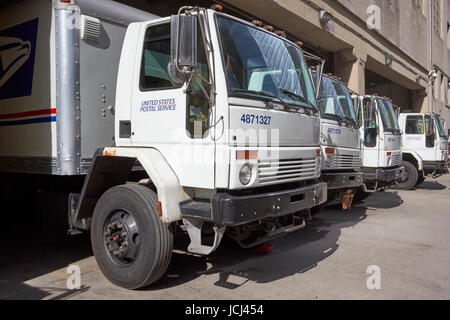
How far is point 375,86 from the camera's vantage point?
85.7 feet

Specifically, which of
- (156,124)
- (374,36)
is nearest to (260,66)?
(156,124)

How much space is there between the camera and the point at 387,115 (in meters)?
9.57

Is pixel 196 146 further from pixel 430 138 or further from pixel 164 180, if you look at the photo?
pixel 430 138

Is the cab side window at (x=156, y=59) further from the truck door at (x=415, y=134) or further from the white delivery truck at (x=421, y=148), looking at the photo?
the truck door at (x=415, y=134)

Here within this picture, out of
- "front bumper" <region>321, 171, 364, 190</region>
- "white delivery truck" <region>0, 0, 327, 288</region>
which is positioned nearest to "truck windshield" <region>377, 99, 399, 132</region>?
"front bumper" <region>321, 171, 364, 190</region>

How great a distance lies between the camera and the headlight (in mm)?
3797

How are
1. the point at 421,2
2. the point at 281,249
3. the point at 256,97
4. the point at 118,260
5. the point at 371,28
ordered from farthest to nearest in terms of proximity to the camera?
1. the point at 421,2
2. the point at 371,28
3. the point at 281,249
4. the point at 118,260
5. the point at 256,97

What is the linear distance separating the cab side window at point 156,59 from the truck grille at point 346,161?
3736 mm

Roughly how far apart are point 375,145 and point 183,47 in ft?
21.4

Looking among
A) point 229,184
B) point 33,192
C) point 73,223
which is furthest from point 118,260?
point 33,192

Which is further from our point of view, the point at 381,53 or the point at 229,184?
the point at 381,53

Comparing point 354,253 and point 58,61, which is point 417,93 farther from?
point 58,61

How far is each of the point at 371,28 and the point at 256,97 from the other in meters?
14.4

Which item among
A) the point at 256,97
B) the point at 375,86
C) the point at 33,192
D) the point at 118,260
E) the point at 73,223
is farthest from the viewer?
the point at 375,86
